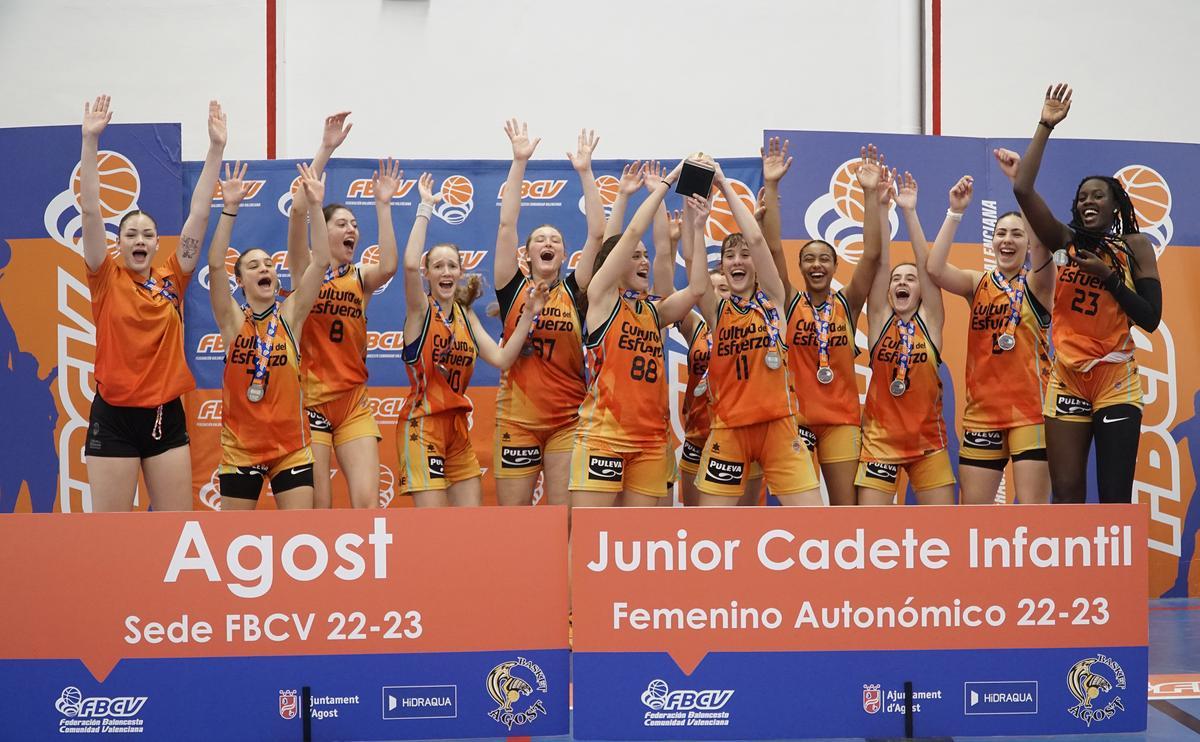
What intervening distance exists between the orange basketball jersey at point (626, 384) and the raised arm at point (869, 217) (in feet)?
4.77

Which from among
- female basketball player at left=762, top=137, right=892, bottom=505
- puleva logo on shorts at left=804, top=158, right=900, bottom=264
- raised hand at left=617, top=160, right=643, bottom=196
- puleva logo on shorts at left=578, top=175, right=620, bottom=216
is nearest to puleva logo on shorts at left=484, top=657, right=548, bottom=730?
female basketball player at left=762, top=137, right=892, bottom=505

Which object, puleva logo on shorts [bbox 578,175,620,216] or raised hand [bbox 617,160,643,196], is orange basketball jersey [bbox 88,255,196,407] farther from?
puleva logo on shorts [bbox 578,175,620,216]

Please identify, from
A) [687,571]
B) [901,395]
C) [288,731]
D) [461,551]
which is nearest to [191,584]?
[288,731]

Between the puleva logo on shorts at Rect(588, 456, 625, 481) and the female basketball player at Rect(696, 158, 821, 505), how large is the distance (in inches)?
20.7

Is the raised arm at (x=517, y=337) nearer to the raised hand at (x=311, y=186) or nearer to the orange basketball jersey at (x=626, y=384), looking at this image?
the orange basketball jersey at (x=626, y=384)

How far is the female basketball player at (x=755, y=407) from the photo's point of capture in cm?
560

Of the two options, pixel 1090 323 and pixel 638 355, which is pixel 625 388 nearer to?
pixel 638 355

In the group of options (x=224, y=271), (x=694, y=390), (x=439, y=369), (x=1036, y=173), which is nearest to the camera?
(x=1036, y=173)

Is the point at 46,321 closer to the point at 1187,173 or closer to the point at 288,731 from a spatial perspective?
the point at 288,731

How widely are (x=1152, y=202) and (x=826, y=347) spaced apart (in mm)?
3520

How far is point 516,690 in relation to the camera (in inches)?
165

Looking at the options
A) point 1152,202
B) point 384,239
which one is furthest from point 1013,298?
point 384,239

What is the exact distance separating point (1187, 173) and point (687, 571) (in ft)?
19.9

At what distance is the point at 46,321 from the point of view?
300 inches
